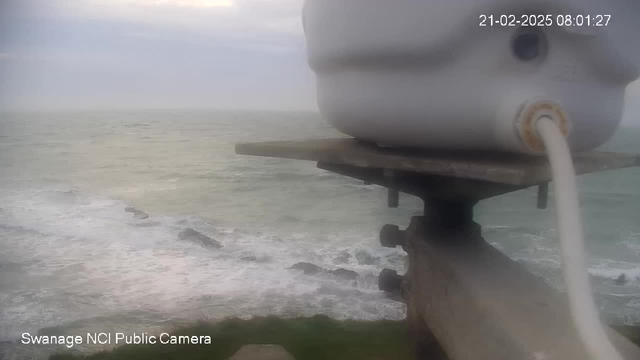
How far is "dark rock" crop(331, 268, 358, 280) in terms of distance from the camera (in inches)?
303

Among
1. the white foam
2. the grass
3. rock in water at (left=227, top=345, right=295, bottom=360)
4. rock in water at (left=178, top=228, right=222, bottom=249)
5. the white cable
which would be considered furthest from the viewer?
rock in water at (left=178, top=228, right=222, bottom=249)

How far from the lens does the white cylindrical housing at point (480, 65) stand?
53.7 inches

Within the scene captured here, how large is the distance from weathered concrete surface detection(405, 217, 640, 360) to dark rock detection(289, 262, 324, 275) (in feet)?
19.2

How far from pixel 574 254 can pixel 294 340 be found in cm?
360

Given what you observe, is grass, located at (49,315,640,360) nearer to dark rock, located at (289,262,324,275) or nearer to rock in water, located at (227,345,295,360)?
rock in water, located at (227,345,295,360)

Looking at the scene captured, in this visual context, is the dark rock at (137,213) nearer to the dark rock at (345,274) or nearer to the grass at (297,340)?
the dark rock at (345,274)

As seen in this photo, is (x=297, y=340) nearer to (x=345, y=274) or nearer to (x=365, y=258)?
(x=345, y=274)

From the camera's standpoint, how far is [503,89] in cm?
140

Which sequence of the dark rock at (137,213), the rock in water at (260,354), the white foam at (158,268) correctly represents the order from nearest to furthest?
the rock in water at (260,354) → the white foam at (158,268) → the dark rock at (137,213)

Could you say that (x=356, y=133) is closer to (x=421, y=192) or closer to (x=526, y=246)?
(x=421, y=192)

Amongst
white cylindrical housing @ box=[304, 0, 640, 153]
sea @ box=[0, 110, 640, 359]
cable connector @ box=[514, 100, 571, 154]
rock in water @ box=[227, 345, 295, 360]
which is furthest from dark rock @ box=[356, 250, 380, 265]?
cable connector @ box=[514, 100, 571, 154]

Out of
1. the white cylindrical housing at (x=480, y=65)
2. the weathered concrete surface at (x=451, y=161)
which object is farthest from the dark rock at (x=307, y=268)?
the white cylindrical housing at (x=480, y=65)

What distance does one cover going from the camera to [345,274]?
781cm

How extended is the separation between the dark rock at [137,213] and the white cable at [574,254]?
420 inches
